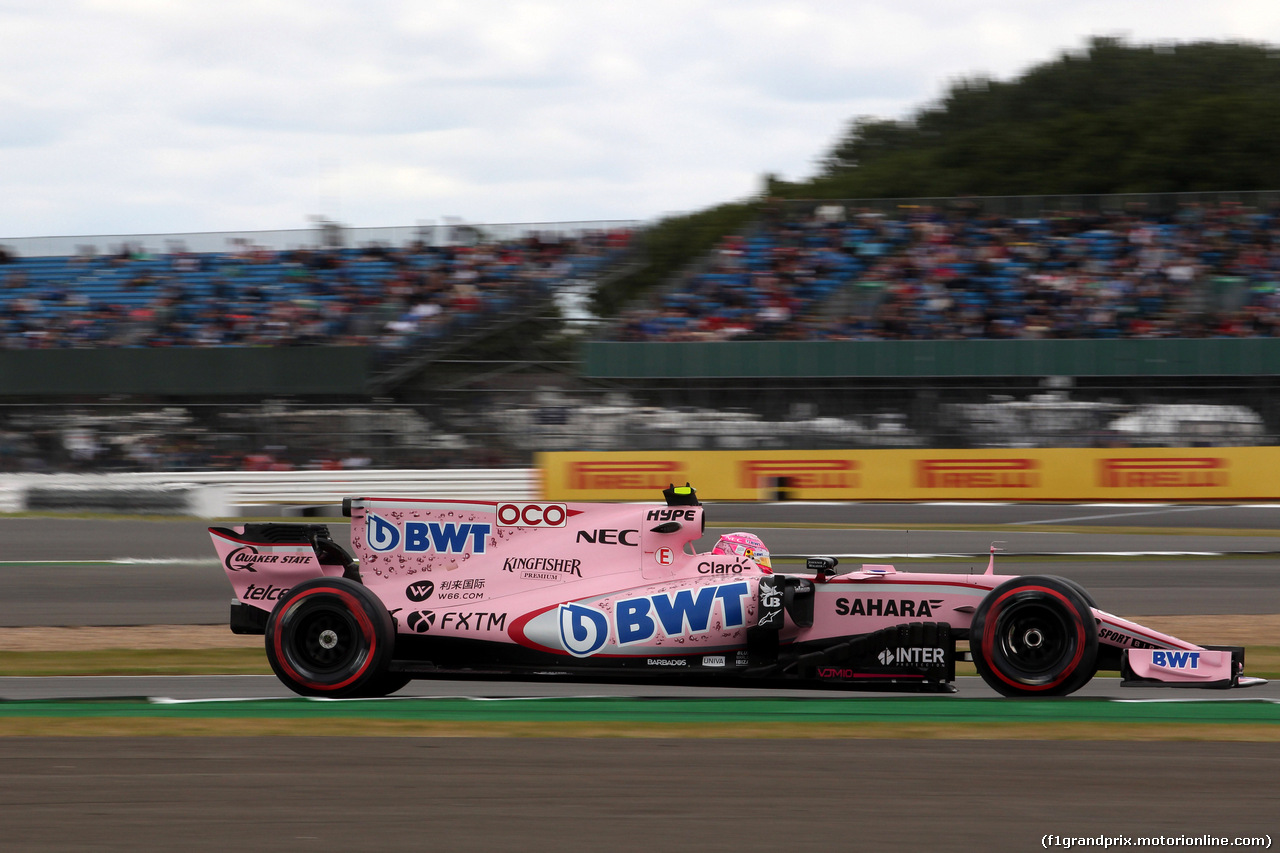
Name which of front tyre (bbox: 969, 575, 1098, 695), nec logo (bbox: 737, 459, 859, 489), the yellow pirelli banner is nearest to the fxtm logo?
front tyre (bbox: 969, 575, 1098, 695)

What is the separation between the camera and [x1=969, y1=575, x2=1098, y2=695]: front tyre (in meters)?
6.08

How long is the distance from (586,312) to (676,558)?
1702 centimetres

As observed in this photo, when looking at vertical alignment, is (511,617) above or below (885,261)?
below

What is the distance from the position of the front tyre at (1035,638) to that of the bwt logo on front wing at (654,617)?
1122mm

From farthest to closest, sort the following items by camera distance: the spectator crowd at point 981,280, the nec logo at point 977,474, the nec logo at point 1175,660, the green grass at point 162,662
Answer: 1. the spectator crowd at point 981,280
2. the nec logo at point 977,474
3. the green grass at point 162,662
4. the nec logo at point 1175,660

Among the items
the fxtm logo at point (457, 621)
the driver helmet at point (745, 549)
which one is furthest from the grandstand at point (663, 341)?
the fxtm logo at point (457, 621)

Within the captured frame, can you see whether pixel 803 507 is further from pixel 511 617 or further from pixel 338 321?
pixel 511 617

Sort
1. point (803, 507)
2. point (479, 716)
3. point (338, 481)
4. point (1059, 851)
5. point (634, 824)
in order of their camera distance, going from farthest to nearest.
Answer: point (338, 481), point (803, 507), point (479, 716), point (634, 824), point (1059, 851)

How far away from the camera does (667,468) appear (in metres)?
19.8

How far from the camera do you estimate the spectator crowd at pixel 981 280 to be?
20.6m

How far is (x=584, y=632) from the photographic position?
6.36 metres

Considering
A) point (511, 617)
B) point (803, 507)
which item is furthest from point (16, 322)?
point (511, 617)

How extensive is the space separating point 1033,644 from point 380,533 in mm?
3222

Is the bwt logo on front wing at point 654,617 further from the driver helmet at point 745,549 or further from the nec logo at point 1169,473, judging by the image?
the nec logo at point 1169,473
